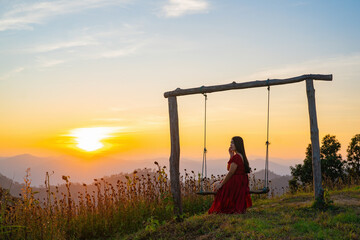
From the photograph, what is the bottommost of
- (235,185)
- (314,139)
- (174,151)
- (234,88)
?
(235,185)

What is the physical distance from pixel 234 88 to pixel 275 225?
12.7 feet

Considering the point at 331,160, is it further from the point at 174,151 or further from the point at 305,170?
the point at 174,151

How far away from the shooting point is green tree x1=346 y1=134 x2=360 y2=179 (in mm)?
19000

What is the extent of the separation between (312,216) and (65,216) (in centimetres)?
678

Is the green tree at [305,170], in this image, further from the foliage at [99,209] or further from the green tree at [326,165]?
the foliage at [99,209]

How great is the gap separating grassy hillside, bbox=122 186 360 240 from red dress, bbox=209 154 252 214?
389 mm

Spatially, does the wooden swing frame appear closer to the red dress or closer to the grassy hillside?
the grassy hillside

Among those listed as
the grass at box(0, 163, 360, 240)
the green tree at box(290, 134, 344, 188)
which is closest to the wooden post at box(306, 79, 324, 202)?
the grass at box(0, 163, 360, 240)

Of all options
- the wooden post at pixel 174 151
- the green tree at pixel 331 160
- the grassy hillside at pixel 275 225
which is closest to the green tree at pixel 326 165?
the green tree at pixel 331 160

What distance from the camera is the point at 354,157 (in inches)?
762

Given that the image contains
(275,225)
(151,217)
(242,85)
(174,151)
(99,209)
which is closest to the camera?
(275,225)

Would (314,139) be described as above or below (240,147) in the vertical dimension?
above

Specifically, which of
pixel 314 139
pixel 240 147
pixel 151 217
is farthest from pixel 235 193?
pixel 314 139

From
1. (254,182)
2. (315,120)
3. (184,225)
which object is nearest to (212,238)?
(184,225)
